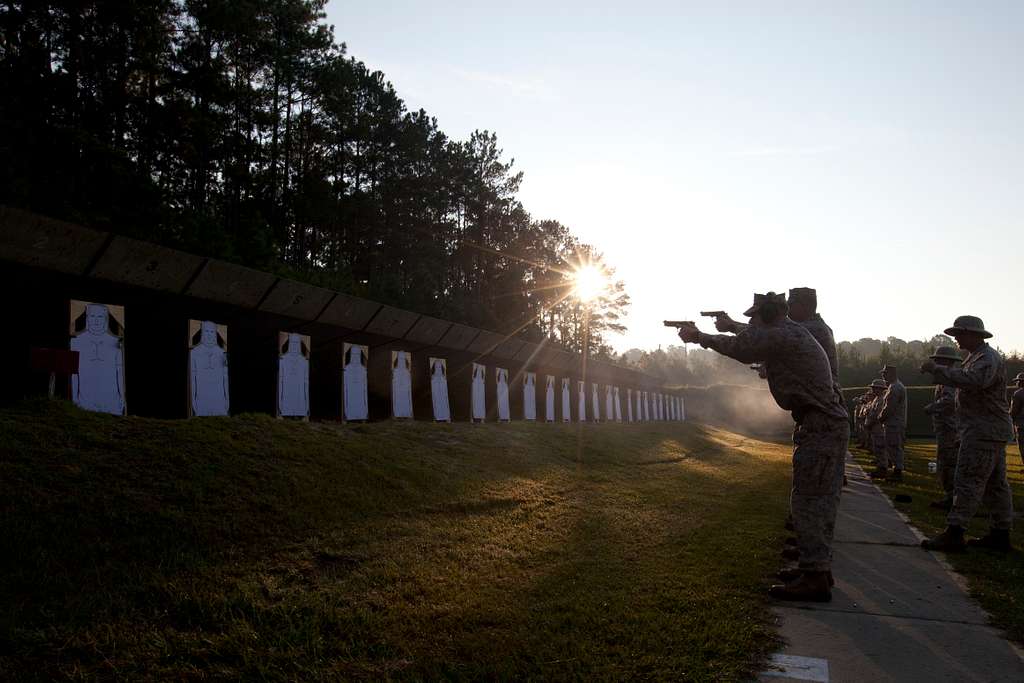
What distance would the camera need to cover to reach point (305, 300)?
43.3 ft

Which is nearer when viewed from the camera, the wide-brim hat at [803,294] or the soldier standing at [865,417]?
the wide-brim hat at [803,294]

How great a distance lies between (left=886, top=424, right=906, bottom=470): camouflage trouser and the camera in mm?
17562

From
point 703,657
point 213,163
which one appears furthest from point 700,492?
point 213,163

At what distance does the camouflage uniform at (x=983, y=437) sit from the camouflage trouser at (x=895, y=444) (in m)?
9.77

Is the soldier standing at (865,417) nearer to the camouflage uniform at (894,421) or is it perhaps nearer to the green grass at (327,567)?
the camouflage uniform at (894,421)

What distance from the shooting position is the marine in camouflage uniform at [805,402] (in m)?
6.07

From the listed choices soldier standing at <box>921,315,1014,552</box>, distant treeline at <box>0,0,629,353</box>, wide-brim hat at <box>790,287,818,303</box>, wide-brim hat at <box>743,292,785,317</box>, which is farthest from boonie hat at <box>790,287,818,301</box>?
distant treeline at <box>0,0,629,353</box>

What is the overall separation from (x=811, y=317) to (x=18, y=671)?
805cm

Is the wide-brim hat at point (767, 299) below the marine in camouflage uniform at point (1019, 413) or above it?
above

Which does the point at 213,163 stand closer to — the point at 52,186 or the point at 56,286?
the point at 52,186

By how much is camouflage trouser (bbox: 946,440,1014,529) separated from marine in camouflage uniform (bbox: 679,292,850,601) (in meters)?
2.72

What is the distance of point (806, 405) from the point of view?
636 cm

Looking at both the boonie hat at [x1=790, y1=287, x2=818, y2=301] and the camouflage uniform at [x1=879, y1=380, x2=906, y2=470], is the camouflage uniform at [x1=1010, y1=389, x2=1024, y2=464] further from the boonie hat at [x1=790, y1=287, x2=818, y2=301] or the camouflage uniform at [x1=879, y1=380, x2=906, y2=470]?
the boonie hat at [x1=790, y1=287, x2=818, y2=301]

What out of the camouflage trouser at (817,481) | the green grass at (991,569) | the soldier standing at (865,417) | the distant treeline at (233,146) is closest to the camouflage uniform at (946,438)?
the green grass at (991,569)
